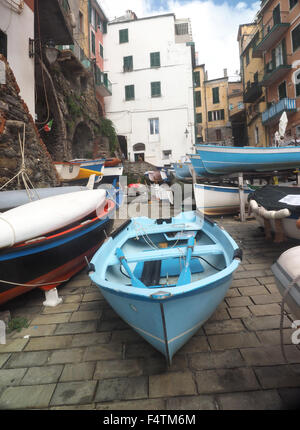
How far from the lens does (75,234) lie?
3.54 m

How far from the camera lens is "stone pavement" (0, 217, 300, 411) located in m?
1.71

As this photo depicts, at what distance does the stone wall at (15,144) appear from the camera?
16.6 ft

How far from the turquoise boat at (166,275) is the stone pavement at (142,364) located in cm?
25

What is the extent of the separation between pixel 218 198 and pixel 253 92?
19316mm

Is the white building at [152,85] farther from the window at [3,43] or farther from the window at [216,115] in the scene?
the window at [3,43]


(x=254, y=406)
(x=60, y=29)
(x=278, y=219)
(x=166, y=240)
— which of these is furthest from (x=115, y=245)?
(x=60, y=29)

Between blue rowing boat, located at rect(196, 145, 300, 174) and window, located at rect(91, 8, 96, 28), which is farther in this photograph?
window, located at rect(91, 8, 96, 28)

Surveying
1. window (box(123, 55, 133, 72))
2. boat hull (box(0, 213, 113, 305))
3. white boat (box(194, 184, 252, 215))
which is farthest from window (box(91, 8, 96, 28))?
boat hull (box(0, 213, 113, 305))

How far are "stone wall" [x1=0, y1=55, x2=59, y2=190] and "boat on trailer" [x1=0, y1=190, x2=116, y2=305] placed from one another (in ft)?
5.94

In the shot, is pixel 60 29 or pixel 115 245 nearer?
pixel 115 245

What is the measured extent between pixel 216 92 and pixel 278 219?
3313 cm

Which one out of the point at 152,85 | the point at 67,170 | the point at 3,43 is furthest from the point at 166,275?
the point at 152,85

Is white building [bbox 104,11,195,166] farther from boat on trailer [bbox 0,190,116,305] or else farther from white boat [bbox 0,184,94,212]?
boat on trailer [bbox 0,190,116,305]
